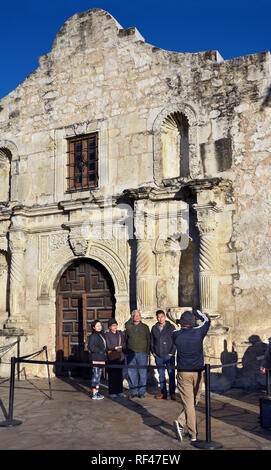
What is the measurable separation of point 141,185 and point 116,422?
5283 millimetres

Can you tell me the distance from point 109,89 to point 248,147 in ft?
11.6

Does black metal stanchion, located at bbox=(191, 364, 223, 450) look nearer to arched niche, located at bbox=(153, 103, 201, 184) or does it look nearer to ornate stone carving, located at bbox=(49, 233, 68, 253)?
arched niche, located at bbox=(153, 103, 201, 184)

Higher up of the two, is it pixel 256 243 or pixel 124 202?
pixel 124 202

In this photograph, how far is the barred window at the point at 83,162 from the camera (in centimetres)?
1152

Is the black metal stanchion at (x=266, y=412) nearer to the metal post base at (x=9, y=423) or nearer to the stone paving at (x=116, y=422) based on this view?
the stone paving at (x=116, y=422)

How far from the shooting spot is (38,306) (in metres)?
11.6

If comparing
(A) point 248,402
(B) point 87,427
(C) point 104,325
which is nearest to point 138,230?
(C) point 104,325

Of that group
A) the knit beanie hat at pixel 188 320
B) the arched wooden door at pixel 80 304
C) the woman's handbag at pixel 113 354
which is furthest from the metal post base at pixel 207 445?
the arched wooden door at pixel 80 304

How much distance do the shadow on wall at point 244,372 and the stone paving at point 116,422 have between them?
194 mm

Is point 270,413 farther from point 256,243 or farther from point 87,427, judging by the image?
point 256,243

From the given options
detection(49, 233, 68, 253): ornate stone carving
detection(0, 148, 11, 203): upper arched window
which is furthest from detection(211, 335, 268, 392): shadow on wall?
detection(0, 148, 11, 203): upper arched window

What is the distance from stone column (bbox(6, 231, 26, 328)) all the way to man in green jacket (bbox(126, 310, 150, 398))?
3651 mm

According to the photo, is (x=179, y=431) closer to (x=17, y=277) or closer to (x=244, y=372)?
(x=244, y=372)

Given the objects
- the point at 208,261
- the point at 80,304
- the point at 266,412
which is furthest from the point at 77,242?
the point at 266,412
